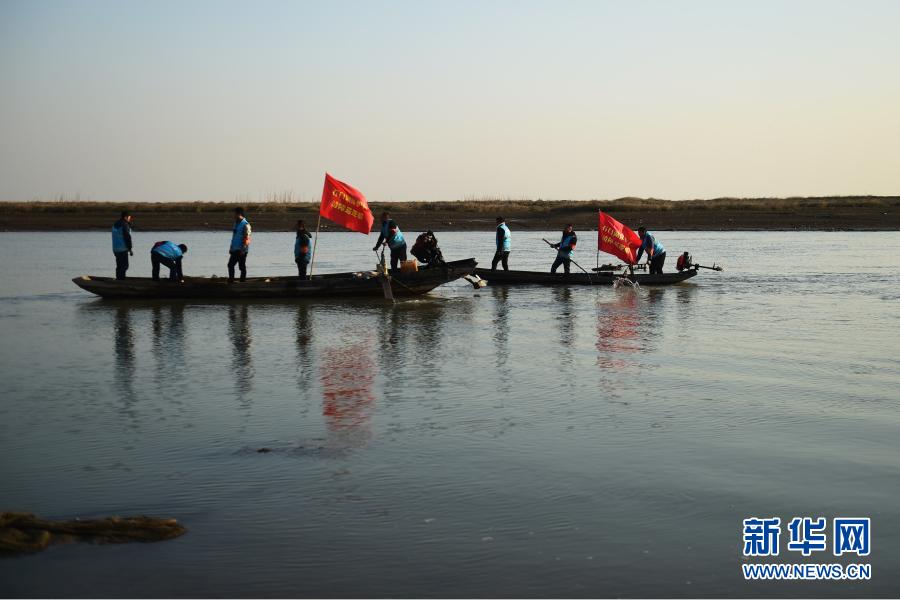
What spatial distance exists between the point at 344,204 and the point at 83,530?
16.2 metres

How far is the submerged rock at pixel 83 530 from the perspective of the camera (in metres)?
6.46

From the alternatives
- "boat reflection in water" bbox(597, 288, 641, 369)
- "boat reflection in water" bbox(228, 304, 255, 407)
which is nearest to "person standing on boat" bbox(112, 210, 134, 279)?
"boat reflection in water" bbox(228, 304, 255, 407)

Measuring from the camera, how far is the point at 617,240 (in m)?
25.3

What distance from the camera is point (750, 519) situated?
6.99m

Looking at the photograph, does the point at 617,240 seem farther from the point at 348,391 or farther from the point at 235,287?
the point at 348,391

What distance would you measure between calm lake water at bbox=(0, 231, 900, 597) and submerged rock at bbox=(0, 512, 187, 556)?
12cm

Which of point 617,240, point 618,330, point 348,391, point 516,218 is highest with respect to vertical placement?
point 516,218

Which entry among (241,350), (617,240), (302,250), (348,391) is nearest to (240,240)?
(302,250)

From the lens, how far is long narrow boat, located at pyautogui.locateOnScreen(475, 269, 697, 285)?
25.9m

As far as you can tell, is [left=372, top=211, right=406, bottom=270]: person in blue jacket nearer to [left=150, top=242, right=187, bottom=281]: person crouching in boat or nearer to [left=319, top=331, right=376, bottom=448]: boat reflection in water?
[left=150, top=242, right=187, bottom=281]: person crouching in boat

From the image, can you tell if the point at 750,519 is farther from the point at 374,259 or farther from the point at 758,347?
the point at 374,259

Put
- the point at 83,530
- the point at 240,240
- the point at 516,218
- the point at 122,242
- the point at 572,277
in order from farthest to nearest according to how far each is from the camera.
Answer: the point at 516,218 < the point at 572,277 < the point at 122,242 < the point at 240,240 < the point at 83,530

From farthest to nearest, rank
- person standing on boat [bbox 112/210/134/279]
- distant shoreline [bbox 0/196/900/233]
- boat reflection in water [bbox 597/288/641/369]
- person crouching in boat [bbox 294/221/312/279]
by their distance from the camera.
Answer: distant shoreline [bbox 0/196/900/233] < person crouching in boat [bbox 294/221/312/279] < person standing on boat [bbox 112/210/134/279] < boat reflection in water [bbox 597/288/641/369]

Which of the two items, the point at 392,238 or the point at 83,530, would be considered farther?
the point at 392,238
